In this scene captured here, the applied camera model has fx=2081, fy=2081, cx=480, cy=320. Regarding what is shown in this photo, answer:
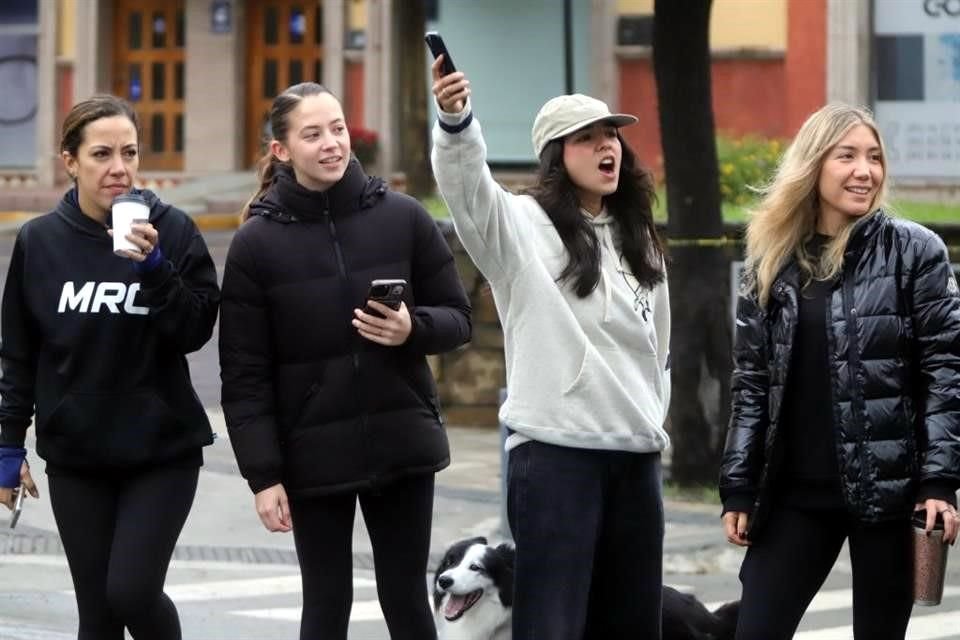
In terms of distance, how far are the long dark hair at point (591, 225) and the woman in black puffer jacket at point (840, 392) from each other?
0.30 m

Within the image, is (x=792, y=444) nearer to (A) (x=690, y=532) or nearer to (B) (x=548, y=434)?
(B) (x=548, y=434)

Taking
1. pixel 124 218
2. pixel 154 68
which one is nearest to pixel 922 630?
pixel 124 218

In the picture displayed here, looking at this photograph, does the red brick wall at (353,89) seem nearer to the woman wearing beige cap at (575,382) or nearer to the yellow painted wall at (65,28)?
the yellow painted wall at (65,28)

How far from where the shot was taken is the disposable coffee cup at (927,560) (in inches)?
207

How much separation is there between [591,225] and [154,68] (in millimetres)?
30894

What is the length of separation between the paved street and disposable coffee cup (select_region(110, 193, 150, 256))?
298 centimetres

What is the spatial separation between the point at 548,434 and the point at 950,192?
15.4 meters

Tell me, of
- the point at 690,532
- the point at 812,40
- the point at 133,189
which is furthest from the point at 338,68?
the point at 133,189

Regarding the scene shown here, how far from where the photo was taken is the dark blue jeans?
5457mm

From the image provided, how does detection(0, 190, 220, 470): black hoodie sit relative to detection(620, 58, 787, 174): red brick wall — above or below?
below

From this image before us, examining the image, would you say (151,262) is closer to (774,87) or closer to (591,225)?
(591,225)

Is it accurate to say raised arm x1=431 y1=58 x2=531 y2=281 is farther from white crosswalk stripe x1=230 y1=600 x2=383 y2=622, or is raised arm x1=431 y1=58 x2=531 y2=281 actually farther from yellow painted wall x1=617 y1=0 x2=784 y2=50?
yellow painted wall x1=617 y1=0 x2=784 y2=50

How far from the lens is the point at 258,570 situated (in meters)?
10.3

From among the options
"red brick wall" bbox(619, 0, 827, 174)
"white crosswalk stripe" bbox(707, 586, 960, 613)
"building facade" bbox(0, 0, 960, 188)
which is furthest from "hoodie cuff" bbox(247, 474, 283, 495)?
"red brick wall" bbox(619, 0, 827, 174)
